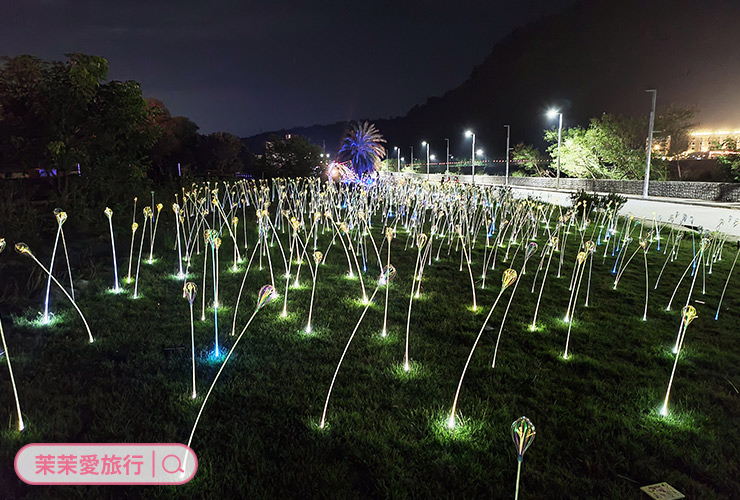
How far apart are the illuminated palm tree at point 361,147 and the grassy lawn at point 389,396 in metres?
20.9

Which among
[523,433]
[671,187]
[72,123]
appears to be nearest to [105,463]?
[523,433]

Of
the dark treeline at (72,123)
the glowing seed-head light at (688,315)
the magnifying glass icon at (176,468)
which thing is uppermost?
the dark treeline at (72,123)

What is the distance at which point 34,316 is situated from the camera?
4371 millimetres

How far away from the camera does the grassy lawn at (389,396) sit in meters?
2.48

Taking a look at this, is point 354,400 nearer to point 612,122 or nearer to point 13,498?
point 13,498

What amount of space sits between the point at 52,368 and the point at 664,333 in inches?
217

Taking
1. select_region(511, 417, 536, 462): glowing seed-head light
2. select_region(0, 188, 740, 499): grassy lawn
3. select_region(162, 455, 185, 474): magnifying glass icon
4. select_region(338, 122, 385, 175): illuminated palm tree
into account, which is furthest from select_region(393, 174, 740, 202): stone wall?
select_region(162, 455, 185, 474): magnifying glass icon

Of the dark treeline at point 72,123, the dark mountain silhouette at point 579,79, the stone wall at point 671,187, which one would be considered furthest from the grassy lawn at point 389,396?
the dark mountain silhouette at point 579,79

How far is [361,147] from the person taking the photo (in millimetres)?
25281

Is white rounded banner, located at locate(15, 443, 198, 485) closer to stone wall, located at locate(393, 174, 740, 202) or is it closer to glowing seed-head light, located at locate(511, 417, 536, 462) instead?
glowing seed-head light, located at locate(511, 417, 536, 462)

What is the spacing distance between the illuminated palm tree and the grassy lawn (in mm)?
20941

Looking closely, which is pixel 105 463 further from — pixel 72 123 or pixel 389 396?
pixel 72 123

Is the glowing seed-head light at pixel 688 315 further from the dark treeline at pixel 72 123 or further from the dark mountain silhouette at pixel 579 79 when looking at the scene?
the dark mountain silhouette at pixel 579 79

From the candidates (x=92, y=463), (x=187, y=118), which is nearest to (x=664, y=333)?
(x=92, y=463)
